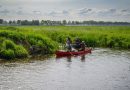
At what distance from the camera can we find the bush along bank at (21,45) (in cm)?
3419

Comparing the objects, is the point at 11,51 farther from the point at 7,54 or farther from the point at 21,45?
the point at 21,45

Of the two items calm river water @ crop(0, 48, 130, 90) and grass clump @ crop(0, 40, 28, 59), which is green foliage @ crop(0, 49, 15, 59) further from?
calm river water @ crop(0, 48, 130, 90)

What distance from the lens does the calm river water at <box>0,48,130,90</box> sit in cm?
2178

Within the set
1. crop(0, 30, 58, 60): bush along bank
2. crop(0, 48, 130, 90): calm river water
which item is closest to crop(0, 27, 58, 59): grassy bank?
crop(0, 30, 58, 60): bush along bank

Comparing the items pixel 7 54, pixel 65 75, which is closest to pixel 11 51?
pixel 7 54

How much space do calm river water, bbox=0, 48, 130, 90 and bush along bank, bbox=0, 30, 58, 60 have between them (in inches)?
84.8

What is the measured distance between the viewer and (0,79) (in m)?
23.8

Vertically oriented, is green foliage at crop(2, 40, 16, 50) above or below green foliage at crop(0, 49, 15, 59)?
above

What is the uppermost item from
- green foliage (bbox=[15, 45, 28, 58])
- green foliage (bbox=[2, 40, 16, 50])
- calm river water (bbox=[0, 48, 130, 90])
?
green foliage (bbox=[2, 40, 16, 50])

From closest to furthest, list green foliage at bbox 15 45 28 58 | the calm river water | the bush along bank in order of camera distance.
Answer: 1. the calm river water
2. the bush along bank
3. green foliage at bbox 15 45 28 58

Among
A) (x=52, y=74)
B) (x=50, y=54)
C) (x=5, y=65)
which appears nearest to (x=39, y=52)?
(x=50, y=54)

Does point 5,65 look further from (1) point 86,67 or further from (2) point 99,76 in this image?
(2) point 99,76

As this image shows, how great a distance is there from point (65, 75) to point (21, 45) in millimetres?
12990

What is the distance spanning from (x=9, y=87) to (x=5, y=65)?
30.5 feet
